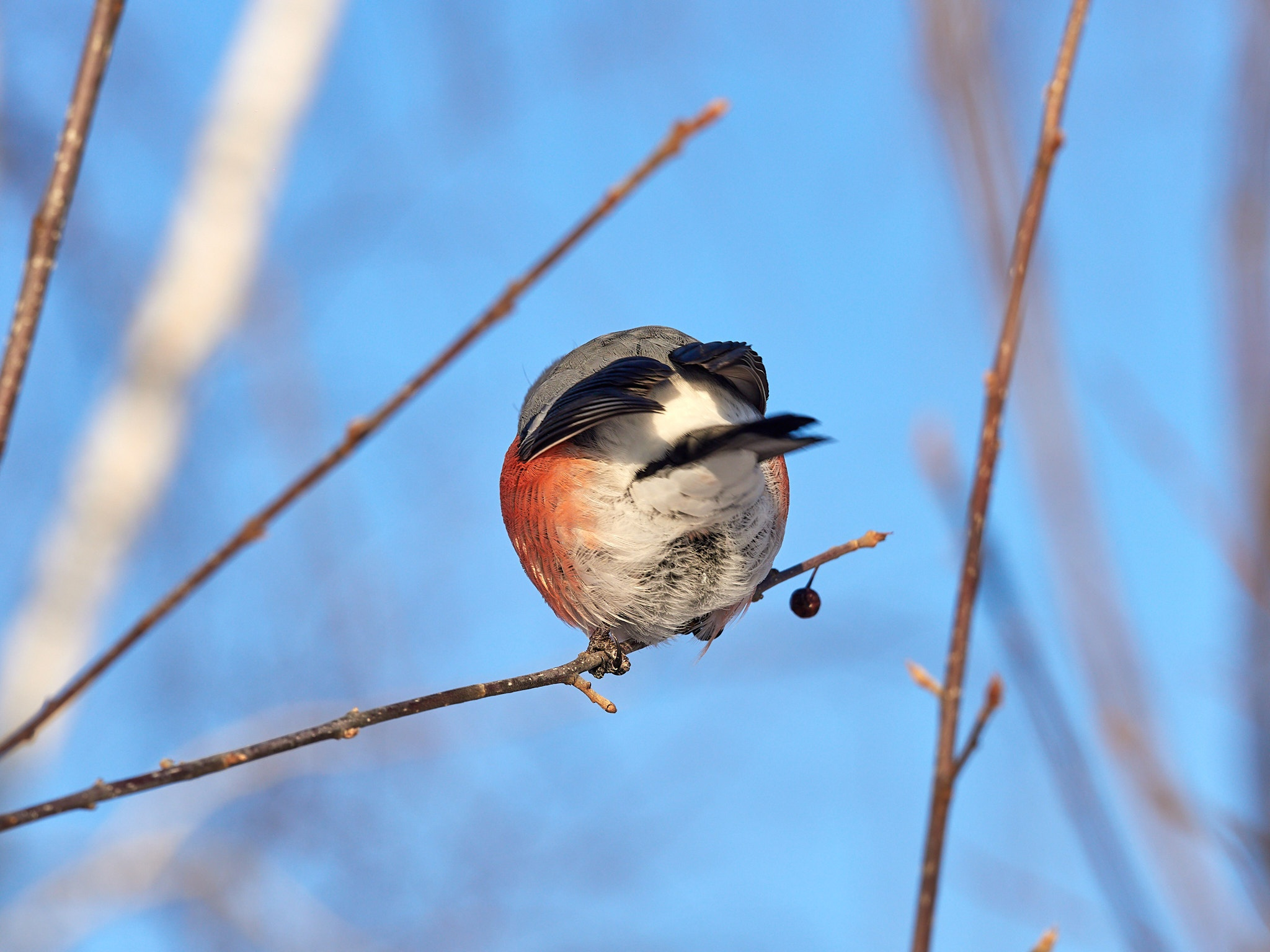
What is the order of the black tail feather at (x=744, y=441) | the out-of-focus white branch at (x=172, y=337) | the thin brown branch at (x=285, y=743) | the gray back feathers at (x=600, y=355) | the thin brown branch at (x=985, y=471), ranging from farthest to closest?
the out-of-focus white branch at (x=172, y=337), the gray back feathers at (x=600, y=355), the black tail feather at (x=744, y=441), the thin brown branch at (x=285, y=743), the thin brown branch at (x=985, y=471)

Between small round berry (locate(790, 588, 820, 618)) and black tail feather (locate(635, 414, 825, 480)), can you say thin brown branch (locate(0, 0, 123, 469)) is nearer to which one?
black tail feather (locate(635, 414, 825, 480))

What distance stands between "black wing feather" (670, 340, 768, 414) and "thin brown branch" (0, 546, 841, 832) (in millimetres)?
587

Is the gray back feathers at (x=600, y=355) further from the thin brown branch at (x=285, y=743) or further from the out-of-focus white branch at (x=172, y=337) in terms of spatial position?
the out-of-focus white branch at (x=172, y=337)

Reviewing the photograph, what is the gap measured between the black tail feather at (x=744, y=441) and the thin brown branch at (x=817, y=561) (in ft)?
0.69

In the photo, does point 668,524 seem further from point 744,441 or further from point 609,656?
point 744,441

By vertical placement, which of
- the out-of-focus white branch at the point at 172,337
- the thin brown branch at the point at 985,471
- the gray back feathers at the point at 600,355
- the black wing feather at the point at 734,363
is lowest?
the thin brown branch at the point at 985,471

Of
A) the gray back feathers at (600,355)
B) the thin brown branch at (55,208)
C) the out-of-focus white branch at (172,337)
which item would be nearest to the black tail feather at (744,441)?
the gray back feathers at (600,355)

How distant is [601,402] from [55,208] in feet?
2.87

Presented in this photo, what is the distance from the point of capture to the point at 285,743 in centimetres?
117

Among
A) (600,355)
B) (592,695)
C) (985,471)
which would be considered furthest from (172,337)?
(985,471)

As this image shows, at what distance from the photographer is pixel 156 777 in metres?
1.08

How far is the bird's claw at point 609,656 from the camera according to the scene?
203 centimetres

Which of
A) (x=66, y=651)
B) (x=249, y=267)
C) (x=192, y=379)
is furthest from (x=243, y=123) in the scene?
(x=66, y=651)

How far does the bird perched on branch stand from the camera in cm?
184
